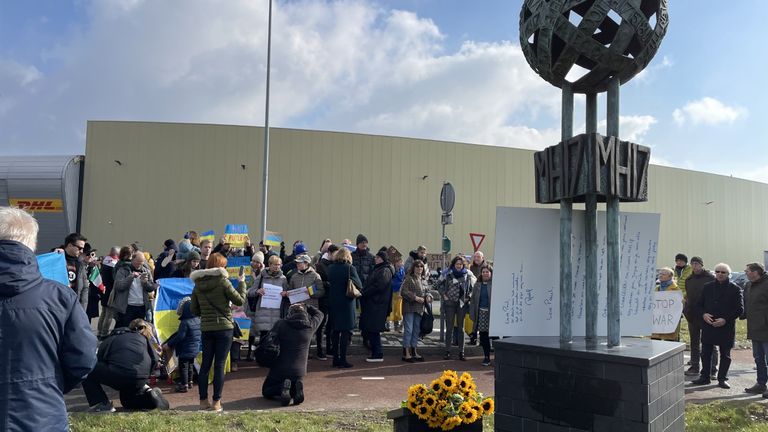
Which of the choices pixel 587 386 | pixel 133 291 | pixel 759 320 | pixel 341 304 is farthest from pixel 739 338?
pixel 133 291

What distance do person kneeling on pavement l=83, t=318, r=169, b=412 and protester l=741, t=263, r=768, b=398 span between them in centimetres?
789

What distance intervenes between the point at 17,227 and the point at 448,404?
10.8 feet

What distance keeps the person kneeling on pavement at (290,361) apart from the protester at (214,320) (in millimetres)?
671

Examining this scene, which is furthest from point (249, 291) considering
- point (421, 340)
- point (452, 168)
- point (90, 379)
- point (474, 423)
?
point (452, 168)

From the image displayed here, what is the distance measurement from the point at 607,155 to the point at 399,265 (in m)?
8.04

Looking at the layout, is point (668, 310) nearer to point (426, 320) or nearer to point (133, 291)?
point (426, 320)

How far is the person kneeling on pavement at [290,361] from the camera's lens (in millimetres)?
6684

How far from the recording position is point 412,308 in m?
9.53

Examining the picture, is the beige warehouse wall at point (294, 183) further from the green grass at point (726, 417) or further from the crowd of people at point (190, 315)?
the green grass at point (726, 417)

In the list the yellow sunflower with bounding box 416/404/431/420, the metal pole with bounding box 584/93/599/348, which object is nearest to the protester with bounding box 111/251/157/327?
the yellow sunflower with bounding box 416/404/431/420

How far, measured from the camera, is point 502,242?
4391mm

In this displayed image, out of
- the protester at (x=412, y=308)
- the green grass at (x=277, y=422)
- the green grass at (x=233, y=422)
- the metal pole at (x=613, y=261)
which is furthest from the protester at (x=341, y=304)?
the metal pole at (x=613, y=261)

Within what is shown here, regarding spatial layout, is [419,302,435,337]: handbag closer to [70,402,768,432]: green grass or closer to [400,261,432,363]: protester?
[400,261,432,363]: protester

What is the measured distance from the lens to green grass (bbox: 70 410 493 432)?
17.8 ft
